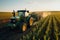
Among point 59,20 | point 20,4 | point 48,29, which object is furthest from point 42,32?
point 20,4

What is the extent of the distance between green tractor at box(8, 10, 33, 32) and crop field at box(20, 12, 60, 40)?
9cm

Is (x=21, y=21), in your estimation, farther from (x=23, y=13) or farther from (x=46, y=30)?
(x=46, y=30)

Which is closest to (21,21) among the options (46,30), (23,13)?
(23,13)

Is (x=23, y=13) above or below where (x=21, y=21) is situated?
above

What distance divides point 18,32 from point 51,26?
45 cm

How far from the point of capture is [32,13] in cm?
227

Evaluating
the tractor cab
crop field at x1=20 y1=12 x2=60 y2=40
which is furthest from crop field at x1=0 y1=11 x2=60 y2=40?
the tractor cab

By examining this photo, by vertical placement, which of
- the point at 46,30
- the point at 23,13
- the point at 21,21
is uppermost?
the point at 23,13

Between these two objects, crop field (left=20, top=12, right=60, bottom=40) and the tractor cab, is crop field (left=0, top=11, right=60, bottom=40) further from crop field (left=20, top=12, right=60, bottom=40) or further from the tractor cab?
the tractor cab

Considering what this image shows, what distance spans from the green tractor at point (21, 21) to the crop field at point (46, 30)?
8 centimetres

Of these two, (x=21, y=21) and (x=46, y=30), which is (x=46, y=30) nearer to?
(x=46, y=30)

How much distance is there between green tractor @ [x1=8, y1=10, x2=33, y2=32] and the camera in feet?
7.52

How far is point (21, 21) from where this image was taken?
91.7 inches

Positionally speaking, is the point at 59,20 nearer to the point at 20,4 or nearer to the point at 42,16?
the point at 42,16
